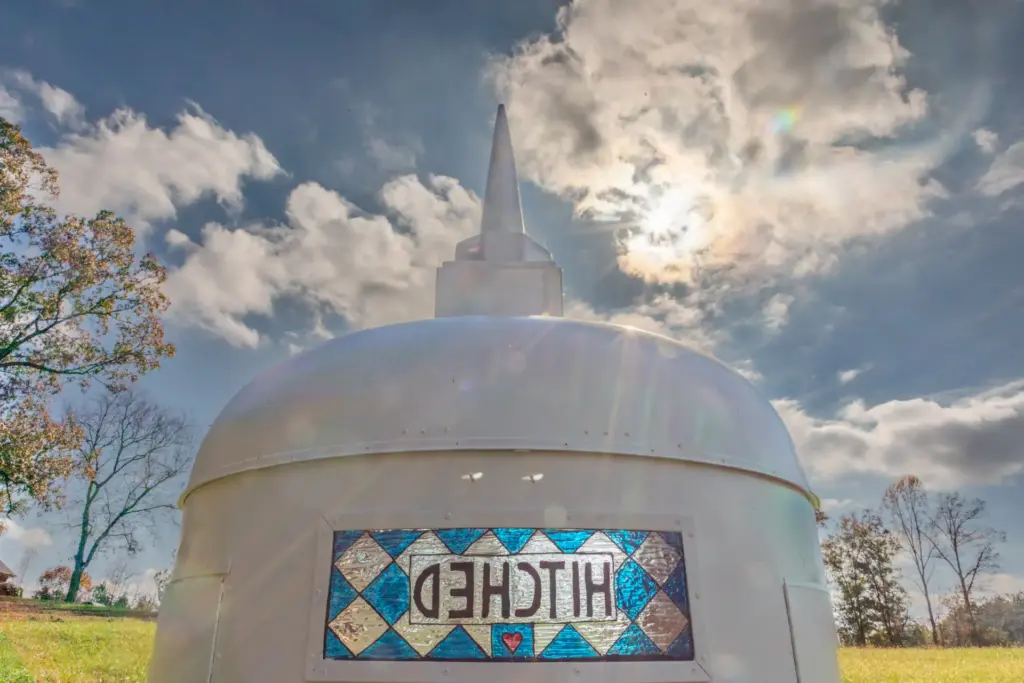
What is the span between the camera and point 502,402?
14.0 feet

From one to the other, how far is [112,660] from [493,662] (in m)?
15.4

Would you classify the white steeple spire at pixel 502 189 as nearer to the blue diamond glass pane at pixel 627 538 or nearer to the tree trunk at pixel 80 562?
the blue diamond glass pane at pixel 627 538

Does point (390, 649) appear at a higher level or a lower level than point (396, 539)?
lower

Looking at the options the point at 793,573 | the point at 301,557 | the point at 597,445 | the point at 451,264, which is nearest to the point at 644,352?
the point at 597,445

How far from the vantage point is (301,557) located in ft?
13.5

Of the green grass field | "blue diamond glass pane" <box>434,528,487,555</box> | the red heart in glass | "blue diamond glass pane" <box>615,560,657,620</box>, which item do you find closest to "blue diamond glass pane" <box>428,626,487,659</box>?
the red heart in glass

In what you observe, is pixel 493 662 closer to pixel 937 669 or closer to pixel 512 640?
pixel 512 640

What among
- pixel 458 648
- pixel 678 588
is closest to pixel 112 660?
pixel 458 648

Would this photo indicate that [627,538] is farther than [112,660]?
No

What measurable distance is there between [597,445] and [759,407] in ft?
5.87

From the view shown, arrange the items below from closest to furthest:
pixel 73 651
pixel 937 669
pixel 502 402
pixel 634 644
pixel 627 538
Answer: pixel 634 644
pixel 627 538
pixel 502 402
pixel 937 669
pixel 73 651

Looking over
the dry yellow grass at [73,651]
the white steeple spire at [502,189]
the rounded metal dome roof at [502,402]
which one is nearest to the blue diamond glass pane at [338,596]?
the rounded metal dome roof at [502,402]

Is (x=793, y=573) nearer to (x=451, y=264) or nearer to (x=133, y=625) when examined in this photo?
(x=451, y=264)

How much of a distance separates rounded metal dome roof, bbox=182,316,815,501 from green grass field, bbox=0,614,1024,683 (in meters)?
9.32
